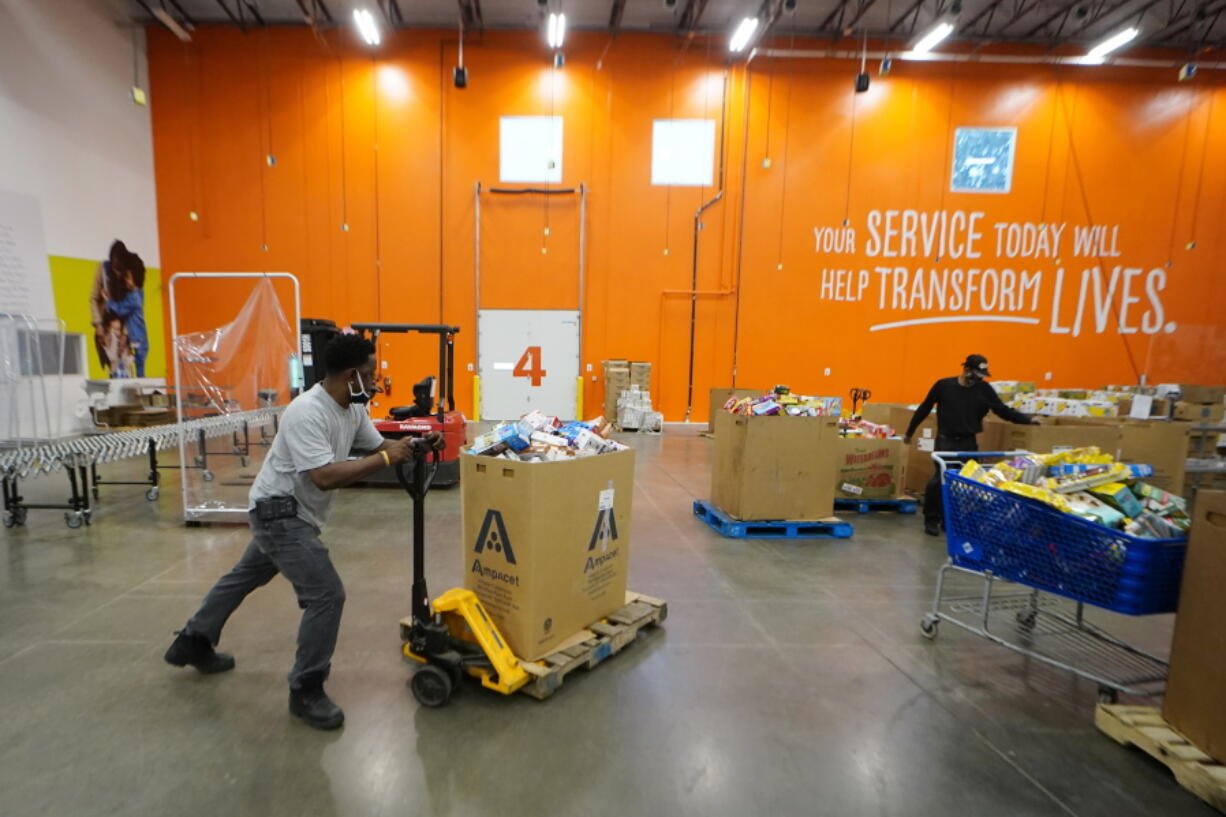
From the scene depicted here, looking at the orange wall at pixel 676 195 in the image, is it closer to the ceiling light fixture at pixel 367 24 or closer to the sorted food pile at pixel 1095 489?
the ceiling light fixture at pixel 367 24

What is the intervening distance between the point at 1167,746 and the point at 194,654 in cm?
418

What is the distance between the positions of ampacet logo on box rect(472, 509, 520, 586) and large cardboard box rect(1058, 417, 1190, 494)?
5921mm

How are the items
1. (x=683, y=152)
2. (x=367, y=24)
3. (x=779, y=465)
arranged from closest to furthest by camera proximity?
(x=779, y=465), (x=367, y=24), (x=683, y=152)

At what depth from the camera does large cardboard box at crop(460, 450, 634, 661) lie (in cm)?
256

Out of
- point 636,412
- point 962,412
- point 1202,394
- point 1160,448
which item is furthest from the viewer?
point 636,412

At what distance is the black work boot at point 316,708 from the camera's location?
2432 mm

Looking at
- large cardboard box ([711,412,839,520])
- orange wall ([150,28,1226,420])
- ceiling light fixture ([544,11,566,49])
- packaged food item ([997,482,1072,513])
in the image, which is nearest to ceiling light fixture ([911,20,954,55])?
orange wall ([150,28,1226,420])

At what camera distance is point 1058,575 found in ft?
8.80

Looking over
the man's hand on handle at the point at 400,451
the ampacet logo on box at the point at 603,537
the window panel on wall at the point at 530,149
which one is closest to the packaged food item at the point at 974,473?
the ampacet logo on box at the point at 603,537

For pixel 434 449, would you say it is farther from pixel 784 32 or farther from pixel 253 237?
pixel 784 32

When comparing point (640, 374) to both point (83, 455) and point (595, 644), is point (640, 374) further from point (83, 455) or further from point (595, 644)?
point (595, 644)

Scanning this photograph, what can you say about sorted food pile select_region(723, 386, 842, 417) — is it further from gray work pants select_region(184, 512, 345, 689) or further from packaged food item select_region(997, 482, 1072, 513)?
gray work pants select_region(184, 512, 345, 689)

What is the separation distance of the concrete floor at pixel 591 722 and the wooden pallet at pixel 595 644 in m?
0.09

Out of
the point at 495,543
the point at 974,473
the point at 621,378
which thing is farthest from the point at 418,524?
the point at 621,378
